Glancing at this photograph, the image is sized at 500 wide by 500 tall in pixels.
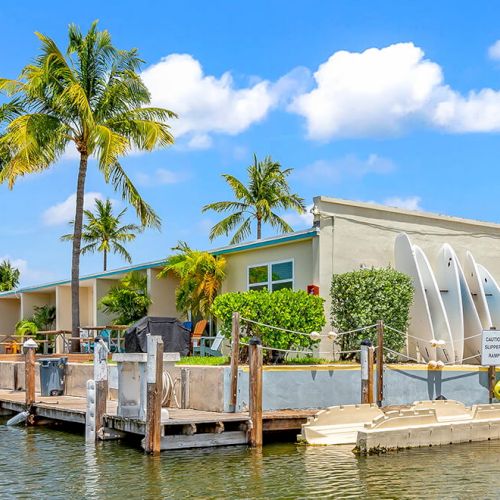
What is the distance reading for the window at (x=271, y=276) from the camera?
69.8 ft

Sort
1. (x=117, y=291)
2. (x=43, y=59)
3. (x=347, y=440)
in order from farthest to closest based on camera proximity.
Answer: (x=117, y=291), (x=43, y=59), (x=347, y=440)

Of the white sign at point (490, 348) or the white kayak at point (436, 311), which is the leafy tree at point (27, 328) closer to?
the white kayak at point (436, 311)

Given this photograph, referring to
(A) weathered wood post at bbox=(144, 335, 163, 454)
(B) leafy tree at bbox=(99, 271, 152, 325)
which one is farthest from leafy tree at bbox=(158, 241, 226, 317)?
(A) weathered wood post at bbox=(144, 335, 163, 454)

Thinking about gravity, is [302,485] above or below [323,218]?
below

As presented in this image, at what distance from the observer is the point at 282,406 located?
1655 cm

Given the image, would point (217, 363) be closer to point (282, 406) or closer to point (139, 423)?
point (282, 406)

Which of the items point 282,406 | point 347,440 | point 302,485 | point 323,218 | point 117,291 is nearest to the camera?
point 302,485

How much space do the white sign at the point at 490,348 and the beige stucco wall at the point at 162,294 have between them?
1159 centimetres

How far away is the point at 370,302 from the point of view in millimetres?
18812

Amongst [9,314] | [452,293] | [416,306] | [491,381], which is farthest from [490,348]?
[9,314]

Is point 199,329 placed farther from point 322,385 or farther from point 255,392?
point 255,392

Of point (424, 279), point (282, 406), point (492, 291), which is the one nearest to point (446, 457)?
point (282, 406)

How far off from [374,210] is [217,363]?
6.33 meters

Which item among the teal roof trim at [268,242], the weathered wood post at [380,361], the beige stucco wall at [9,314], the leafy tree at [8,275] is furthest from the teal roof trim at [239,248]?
the leafy tree at [8,275]
